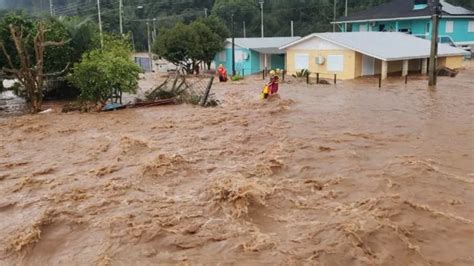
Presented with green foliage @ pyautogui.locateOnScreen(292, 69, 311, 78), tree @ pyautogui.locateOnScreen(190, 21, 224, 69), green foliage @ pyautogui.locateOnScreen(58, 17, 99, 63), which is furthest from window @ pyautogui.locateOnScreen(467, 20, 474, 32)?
green foliage @ pyautogui.locateOnScreen(58, 17, 99, 63)

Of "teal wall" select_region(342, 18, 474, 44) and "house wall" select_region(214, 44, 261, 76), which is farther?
"teal wall" select_region(342, 18, 474, 44)

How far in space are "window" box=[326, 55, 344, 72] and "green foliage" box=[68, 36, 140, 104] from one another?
50.8 feet

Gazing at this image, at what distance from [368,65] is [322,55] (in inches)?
122

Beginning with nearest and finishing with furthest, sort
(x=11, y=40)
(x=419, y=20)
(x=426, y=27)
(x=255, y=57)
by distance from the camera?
(x=11, y=40), (x=255, y=57), (x=426, y=27), (x=419, y=20)

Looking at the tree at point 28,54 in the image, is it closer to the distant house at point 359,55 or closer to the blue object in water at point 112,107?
the blue object in water at point 112,107

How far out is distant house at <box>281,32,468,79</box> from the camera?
3030cm

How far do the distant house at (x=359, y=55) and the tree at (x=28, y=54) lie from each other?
17161 mm

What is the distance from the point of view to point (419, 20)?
4394cm

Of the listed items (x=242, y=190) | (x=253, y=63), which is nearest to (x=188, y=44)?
(x=253, y=63)

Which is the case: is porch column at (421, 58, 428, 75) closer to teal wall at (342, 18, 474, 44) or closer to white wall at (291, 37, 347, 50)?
white wall at (291, 37, 347, 50)

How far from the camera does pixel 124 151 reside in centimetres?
1194

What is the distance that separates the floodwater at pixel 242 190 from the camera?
6375 mm

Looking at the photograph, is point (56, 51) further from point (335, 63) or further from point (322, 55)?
point (335, 63)

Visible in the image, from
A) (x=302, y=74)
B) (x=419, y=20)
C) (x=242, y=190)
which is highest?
(x=419, y=20)
